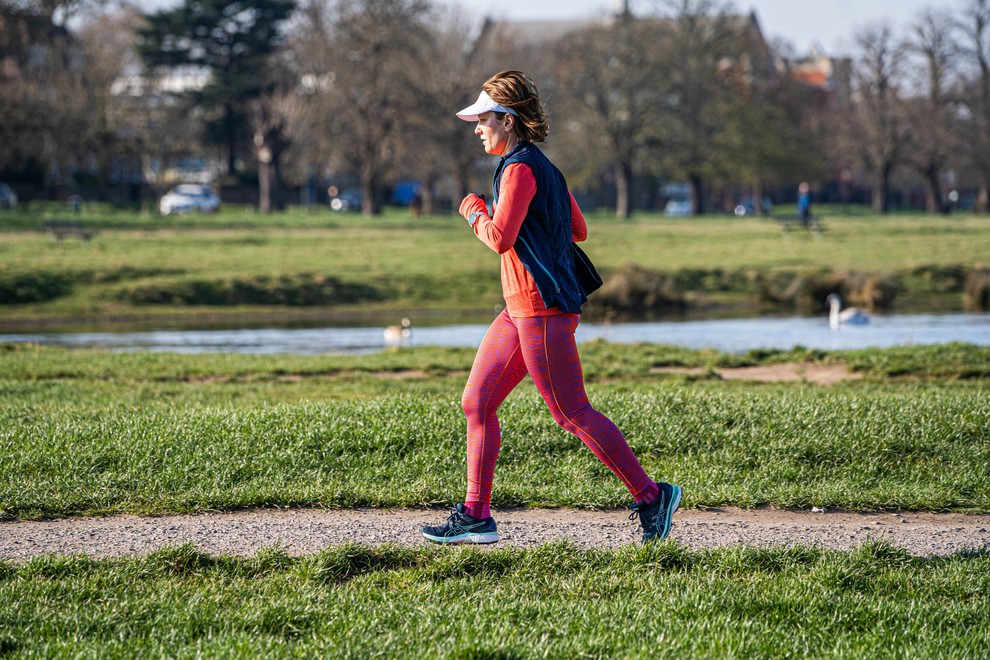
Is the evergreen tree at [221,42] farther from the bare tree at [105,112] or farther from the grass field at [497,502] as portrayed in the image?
the grass field at [497,502]

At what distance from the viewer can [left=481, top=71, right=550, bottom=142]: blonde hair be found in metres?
5.50

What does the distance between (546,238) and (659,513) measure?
1.37 m

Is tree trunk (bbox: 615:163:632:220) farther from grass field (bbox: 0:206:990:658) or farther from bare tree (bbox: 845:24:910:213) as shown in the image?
grass field (bbox: 0:206:990:658)

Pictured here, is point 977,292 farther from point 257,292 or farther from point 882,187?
point 882,187

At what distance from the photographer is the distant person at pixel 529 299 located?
5457 millimetres

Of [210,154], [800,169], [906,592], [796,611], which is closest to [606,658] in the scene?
[796,611]

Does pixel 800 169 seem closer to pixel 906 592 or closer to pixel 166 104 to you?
pixel 166 104

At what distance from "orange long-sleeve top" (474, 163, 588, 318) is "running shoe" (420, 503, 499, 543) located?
101 centimetres

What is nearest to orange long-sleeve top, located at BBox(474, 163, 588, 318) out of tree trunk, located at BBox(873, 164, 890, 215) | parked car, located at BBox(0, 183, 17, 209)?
parked car, located at BBox(0, 183, 17, 209)

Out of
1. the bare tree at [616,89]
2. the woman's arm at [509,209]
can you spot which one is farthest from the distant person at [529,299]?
the bare tree at [616,89]

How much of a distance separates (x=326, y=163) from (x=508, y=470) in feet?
235

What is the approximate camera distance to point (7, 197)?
5894 centimetres

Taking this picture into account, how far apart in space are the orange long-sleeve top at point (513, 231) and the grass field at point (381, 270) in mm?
22023

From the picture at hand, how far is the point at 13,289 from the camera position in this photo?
27719 millimetres
